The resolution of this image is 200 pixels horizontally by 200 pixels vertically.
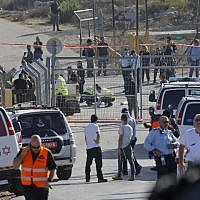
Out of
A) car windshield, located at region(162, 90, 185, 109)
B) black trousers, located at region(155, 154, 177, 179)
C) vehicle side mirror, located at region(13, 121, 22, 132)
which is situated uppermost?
vehicle side mirror, located at region(13, 121, 22, 132)

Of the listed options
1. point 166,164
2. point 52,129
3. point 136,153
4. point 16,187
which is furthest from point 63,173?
point 136,153

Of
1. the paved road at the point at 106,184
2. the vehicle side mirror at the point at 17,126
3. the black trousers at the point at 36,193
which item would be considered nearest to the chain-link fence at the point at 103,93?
the paved road at the point at 106,184

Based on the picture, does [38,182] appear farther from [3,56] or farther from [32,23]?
[32,23]

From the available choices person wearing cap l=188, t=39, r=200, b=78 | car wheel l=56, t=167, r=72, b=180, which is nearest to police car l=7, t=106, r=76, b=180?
car wheel l=56, t=167, r=72, b=180

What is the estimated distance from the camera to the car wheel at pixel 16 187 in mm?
13375

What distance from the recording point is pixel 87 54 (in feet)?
123

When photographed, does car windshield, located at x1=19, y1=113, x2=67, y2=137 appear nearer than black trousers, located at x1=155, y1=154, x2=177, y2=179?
No

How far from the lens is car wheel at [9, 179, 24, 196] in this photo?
13.4 meters

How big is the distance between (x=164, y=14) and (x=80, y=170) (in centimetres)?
4576

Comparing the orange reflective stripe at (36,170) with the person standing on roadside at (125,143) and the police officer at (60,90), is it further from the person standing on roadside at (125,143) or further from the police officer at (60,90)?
the police officer at (60,90)

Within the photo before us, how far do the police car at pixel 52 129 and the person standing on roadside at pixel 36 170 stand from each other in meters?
5.09

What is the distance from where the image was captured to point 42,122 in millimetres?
16203

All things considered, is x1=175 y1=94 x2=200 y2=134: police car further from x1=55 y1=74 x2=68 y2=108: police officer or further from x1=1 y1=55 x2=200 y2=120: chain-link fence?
x1=55 y1=74 x2=68 y2=108: police officer

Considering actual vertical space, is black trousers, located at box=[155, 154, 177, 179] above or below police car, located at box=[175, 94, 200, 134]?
below
